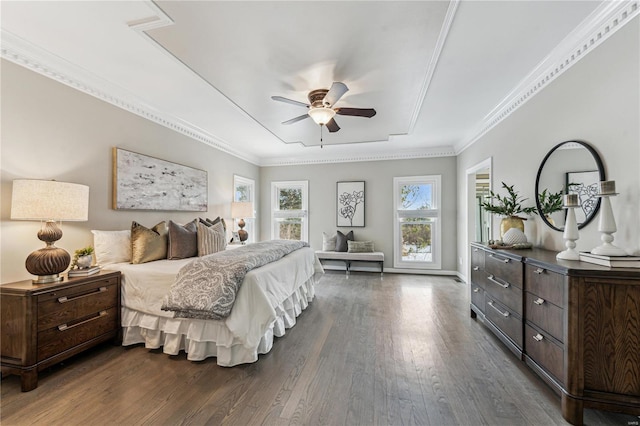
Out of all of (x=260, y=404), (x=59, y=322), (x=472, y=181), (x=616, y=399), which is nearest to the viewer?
(x=616, y=399)

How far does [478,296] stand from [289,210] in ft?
14.6

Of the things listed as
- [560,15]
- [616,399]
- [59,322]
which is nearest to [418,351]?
[616,399]

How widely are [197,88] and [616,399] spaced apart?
423cm

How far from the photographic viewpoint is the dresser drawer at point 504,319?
2205mm

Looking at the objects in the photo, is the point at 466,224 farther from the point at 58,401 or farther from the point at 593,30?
the point at 58,401

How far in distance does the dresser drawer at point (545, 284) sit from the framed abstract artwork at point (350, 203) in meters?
4.02

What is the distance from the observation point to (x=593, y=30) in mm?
1941

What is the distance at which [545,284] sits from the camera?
1857 millimetres

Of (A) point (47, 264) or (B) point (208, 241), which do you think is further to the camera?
(B) point (208, 241)

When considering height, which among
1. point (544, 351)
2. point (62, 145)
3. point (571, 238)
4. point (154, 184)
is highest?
point (62, 145)

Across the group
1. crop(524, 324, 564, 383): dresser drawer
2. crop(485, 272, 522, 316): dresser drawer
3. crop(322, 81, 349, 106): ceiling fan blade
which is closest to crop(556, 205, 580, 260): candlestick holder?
crop(485, 272, 522, 316): dresser drawer

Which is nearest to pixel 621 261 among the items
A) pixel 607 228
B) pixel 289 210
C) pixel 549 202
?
pixel 607 228

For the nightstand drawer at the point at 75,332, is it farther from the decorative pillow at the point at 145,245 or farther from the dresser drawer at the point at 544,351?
the dresser drawer at the point at 544,351

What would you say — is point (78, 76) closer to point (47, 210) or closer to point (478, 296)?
point (47, 210)
